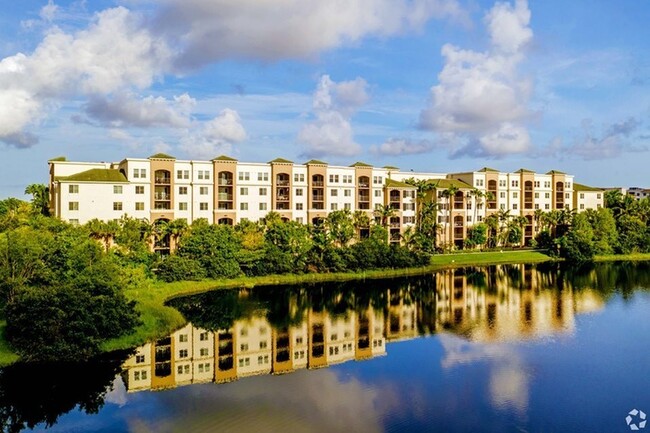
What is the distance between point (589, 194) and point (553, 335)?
6408cm

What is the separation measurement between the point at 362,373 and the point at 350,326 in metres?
9.70

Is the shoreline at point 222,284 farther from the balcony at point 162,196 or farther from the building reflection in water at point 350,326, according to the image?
the balcony at point 162,196

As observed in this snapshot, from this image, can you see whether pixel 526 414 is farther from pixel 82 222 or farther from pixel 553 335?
pixel 82 222

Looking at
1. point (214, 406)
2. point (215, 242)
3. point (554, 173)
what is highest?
point (554, 173)

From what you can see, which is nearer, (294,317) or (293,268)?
(294,317)

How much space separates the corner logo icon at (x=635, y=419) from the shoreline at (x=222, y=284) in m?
24.6

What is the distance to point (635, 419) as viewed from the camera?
2198cm

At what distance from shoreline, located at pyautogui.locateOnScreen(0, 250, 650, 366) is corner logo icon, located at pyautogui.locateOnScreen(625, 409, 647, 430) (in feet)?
80.8

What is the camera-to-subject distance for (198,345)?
1299 inches

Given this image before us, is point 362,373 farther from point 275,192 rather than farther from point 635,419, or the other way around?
point 275,192

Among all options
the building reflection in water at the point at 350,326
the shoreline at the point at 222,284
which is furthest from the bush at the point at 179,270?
the building reflection in water at the point at 350,326

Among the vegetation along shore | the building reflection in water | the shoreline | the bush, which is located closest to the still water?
the building reflection in water

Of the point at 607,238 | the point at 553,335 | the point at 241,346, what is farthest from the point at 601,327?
the point at 607,238

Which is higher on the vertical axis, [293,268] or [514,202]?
[514,202]
